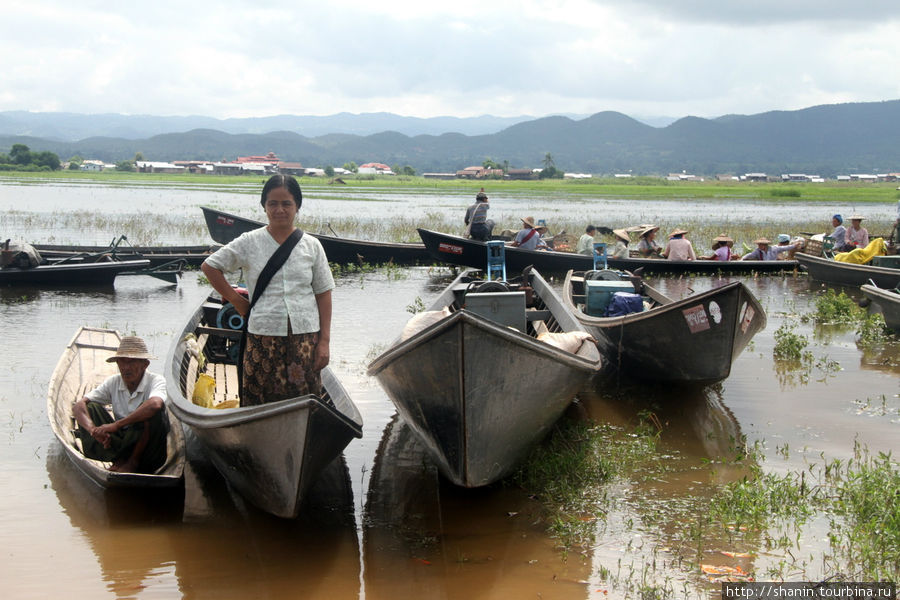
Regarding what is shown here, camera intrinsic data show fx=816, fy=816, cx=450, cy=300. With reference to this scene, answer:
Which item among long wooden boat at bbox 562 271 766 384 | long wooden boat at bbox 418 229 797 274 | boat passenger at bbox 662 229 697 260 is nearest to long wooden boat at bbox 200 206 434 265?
long wooden boat at bbox 418 229 797 274

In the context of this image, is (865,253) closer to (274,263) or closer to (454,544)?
(454,544)

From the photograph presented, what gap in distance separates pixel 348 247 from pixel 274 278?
13.4 m

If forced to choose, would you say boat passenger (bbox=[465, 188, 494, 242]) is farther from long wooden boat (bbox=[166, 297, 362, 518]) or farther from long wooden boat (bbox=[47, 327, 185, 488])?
long wooden boat (bbox=[166, 297, 362, 518])

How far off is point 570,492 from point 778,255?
14.4 metres

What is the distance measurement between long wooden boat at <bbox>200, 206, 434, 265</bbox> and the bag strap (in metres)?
13.1

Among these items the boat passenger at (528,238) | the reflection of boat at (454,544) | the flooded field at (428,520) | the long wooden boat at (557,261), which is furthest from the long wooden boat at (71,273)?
the reflection of boat at (454,544)

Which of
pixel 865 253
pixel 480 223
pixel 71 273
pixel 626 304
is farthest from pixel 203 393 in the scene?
pixel 865 253

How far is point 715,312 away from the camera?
7.32 metres

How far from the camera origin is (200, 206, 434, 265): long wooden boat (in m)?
17.8

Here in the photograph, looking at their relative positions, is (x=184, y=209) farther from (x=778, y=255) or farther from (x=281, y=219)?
(x=281, y=219)

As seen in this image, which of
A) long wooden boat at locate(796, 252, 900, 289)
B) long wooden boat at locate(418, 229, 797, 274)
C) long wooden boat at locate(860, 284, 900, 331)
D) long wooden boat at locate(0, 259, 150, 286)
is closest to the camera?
long wooden boat at locate(860, 284, 900, 331)

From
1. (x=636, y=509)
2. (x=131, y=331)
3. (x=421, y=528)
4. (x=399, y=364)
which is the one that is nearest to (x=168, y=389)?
(x=399, y=364)

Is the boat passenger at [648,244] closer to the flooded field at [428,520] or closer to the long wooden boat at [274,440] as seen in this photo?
the flooded field at [428,520]

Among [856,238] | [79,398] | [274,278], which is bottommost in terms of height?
[79,398]
